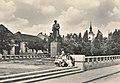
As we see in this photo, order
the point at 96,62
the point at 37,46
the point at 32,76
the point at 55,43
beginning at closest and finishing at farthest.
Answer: the point at 32,76 < the point at 96,62 < the point at 55,43 < the point at 37,46

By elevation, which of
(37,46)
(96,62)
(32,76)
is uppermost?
(37,46)

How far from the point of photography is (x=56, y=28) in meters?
35.0

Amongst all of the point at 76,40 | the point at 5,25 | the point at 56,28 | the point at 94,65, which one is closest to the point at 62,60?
the point at 94,65

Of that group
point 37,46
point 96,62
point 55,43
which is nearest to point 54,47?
point 55,43

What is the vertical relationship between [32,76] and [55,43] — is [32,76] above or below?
below

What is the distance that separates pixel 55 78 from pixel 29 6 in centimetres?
3112

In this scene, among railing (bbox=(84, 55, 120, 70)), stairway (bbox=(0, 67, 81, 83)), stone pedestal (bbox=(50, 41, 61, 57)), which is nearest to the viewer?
stairway (bbox=(0, 67, 81, 83))

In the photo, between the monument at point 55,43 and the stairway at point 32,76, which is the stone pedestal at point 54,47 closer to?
the monument at point 55,43

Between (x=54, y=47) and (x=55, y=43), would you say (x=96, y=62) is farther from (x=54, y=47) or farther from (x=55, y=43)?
(x=54, y=47)

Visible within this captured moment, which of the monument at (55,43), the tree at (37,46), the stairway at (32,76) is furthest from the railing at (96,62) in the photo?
the tree at (37,46)

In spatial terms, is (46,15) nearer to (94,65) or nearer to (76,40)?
(94,65)

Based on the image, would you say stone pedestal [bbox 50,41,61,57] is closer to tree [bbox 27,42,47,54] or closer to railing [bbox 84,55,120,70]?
railing [bbox 84,55,120,70]

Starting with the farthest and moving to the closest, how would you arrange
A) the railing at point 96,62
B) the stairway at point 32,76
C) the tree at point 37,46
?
1. the tree at point 37,46
2. the railing at point 96,62
3. the stairway at point 32,76

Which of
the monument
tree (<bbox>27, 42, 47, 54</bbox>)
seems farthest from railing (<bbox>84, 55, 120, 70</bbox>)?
tree (<bbox>27, 42, 47, 54</bbox>)
